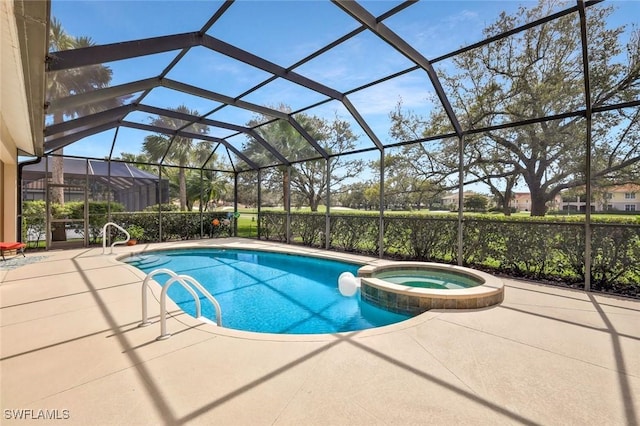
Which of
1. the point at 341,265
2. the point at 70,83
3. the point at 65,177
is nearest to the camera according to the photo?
the point at 70,83

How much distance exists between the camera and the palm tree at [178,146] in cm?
988

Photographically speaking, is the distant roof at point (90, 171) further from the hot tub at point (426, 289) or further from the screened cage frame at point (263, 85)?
the hot tub at point (426, 289)

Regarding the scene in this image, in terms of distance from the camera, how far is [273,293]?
626 cm

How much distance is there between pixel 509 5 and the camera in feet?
17.6

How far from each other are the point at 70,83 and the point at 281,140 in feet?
23.9

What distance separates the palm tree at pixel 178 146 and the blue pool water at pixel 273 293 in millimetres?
4381

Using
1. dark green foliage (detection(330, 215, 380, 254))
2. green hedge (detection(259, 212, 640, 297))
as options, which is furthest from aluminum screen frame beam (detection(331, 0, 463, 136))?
dark green foliage (detection(330, 215, 380, 254))

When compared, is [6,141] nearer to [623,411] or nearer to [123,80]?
[123,80]

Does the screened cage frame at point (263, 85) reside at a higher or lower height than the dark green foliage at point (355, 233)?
higher

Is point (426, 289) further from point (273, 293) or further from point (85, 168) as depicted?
point (85, 168)

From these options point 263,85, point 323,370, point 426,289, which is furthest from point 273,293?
point 263,85

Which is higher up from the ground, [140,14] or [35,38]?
[140,14]

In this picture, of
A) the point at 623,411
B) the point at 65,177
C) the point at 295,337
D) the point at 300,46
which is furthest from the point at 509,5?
the point at 65,177

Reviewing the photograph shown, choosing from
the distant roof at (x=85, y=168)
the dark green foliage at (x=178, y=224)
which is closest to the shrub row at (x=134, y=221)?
the dark green foliage at (x=178, y=224)
